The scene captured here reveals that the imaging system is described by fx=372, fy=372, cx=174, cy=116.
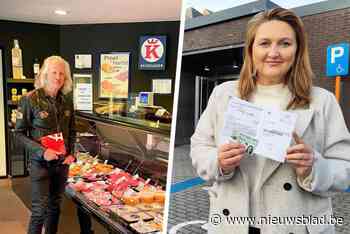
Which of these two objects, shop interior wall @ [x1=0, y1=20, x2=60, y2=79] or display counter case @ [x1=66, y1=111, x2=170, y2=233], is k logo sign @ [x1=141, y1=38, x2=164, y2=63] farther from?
shop interior wall @ [x1=0, y1=20, x2=60, y2=79]

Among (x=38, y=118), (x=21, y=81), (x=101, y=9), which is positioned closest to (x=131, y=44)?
(x=101, y=9)

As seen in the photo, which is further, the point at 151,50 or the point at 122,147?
the point at 151,50

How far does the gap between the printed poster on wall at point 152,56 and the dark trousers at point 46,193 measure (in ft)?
4.22

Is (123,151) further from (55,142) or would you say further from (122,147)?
(55,142)

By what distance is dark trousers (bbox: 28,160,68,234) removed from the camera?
9.33 ft

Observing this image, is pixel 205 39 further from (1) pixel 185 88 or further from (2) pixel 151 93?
(2) pixel 151 93

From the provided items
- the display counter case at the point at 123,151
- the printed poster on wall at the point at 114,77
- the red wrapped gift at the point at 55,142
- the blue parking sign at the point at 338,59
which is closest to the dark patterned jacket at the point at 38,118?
the red wrapped gift at the point at 55,142

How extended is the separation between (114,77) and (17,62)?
6.06 ft

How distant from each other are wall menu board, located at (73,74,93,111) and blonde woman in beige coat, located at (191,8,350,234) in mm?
2752

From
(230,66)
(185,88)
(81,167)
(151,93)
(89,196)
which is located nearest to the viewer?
(230,66)

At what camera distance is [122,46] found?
3.61 m

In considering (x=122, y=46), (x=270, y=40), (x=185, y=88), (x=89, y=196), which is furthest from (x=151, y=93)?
(x=270, y=40)

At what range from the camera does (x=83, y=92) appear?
3713 mm

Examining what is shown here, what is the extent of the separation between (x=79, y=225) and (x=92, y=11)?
2266mm
